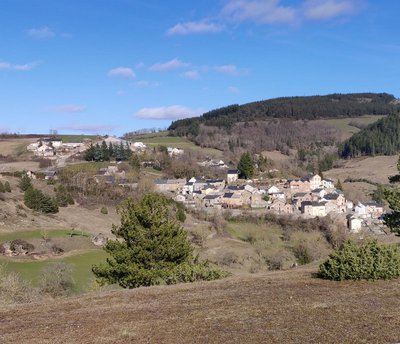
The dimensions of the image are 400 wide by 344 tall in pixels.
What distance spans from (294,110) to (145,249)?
15902cm

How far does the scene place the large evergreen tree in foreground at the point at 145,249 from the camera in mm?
19172

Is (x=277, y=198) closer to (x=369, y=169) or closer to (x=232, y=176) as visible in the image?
(x=232, y=176)

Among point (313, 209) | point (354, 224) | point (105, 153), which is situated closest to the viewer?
point (354, 224)

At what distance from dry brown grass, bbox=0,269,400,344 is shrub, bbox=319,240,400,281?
1.34 ft

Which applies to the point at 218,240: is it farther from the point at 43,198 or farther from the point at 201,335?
the point at 201,335

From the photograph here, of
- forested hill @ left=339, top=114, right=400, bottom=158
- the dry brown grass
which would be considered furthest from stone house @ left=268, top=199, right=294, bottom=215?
forested hill @ left=339, top=114, right=400, bottom=158

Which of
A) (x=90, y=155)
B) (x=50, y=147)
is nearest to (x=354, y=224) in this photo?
(x=90, y=155)

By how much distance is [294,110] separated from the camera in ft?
566

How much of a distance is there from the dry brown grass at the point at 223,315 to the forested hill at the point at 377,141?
11972 cm

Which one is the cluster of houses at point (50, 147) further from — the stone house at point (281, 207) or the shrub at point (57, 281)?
the shrub at point (57, 281)

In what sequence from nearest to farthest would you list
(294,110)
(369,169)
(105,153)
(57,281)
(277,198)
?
(57,281)
(277,198)
(105,153)
(369,169)
(294,110)

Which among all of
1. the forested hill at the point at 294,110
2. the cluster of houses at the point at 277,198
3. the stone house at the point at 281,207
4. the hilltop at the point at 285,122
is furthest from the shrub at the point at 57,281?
the forested hill at the point at 294,110

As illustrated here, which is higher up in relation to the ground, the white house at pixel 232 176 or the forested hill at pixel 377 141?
the forested hill at pixel 377 141

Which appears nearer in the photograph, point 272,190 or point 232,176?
point 272,190
